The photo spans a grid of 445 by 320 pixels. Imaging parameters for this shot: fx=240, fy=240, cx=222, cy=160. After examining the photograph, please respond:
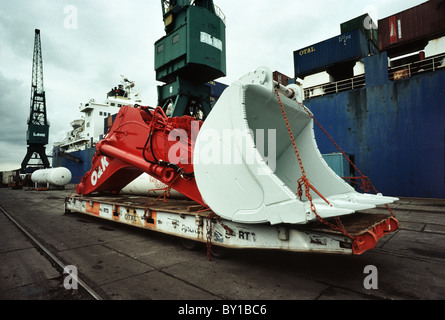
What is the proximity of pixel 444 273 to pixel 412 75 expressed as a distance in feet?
45.7

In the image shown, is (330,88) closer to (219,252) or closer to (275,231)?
(219,252)

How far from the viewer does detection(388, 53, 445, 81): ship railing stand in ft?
40.6

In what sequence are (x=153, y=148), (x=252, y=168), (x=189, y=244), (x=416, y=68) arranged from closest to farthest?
(x=252, y=168)
(x=189, y=244)
(x=153, y=148)
(x=416, y=68)

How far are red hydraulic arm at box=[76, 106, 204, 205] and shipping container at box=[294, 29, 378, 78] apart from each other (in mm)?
14549

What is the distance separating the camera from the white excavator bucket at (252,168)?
9.43 ft

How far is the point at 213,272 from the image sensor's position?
3.38 m

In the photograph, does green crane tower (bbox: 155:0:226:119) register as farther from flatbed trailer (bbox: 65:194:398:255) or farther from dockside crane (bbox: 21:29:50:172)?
dockside crane (bbox: 21:29:50:172)

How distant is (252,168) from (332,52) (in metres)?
16.7

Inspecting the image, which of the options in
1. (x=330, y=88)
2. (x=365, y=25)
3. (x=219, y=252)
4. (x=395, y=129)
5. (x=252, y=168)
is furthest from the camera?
(x=365, y=25)

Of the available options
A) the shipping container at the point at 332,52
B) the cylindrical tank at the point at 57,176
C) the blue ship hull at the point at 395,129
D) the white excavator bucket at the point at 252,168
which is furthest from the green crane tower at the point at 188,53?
the cylindrical tank at the point at 57,176

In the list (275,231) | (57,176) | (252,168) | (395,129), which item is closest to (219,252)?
(275,231)

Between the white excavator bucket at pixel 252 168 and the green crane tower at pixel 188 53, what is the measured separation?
919cm

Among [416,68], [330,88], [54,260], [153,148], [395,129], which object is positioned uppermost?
[330,88]
